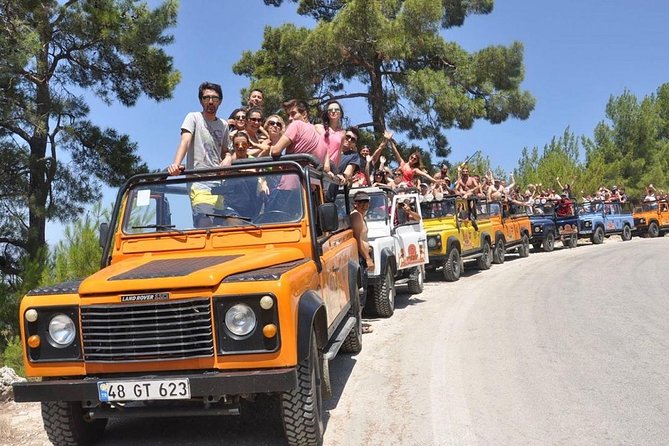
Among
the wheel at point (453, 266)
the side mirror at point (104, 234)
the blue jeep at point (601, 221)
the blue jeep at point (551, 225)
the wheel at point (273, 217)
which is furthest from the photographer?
the blue jeep at point (601, 221)

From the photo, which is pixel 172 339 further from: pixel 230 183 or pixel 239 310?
pixel 230 183

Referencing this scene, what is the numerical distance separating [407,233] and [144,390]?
801cm

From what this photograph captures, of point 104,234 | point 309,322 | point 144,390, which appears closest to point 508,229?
point 104,234

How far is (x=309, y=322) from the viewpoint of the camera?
4.11m

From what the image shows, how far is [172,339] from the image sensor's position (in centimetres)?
395

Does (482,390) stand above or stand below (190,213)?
below

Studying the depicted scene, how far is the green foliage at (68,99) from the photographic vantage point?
1116 cm

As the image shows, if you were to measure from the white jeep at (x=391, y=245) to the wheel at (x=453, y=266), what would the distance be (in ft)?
5.56

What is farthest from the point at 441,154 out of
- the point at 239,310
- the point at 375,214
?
the point at 239,310

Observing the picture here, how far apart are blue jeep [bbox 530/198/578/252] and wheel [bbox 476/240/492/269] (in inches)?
243

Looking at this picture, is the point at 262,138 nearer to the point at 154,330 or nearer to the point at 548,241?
the point at 154,330

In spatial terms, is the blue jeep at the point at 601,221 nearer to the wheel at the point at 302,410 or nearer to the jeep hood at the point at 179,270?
the jeep hood at the point at 179,270

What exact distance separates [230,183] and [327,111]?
326 centimetres

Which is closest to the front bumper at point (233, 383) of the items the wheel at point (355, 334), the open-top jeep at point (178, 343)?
the open-top jeep at point (178, 343)
